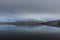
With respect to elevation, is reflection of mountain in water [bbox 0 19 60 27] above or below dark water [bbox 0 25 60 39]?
above

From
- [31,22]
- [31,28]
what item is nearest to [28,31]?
[31,28]

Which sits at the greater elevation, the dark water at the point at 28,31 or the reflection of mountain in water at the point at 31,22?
the reflection of mountain in water at the point at 31,22

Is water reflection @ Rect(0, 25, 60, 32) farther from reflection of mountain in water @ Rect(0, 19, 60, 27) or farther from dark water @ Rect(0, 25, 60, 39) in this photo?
reflection of mountain in water @ Rect(0, 19, 60, 27)

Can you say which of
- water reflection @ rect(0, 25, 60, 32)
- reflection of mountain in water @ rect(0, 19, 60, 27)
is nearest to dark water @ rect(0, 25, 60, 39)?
water reflection @ rect(0, 25, 60, 32)

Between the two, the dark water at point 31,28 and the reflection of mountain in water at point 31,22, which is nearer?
the reflection of mountain in water at point 31,22

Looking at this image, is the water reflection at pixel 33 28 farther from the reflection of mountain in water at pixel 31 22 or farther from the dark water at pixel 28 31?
the reflection of mountain in water at pixel 31 22

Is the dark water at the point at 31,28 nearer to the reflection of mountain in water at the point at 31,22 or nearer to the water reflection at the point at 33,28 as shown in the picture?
the water reflection at the point at 33,28

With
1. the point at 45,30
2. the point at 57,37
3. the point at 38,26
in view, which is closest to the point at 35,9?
the point at 38,26

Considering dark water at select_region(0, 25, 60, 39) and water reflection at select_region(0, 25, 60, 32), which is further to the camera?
water reflection at select_region(0, 25, 60, 32)

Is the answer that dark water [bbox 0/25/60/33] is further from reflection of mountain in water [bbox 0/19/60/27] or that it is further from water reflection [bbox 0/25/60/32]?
reflection of mountain in water [bbox 0/19/60/27]

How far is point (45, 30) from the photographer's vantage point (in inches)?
108

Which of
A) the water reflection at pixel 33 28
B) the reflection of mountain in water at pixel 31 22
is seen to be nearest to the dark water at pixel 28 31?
the water reflection at pixel 33 28

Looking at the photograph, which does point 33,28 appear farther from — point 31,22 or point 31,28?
point 31,22

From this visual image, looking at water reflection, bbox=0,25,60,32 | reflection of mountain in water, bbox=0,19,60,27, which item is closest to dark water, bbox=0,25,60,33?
water reflection, bbox=0,25,60,32
